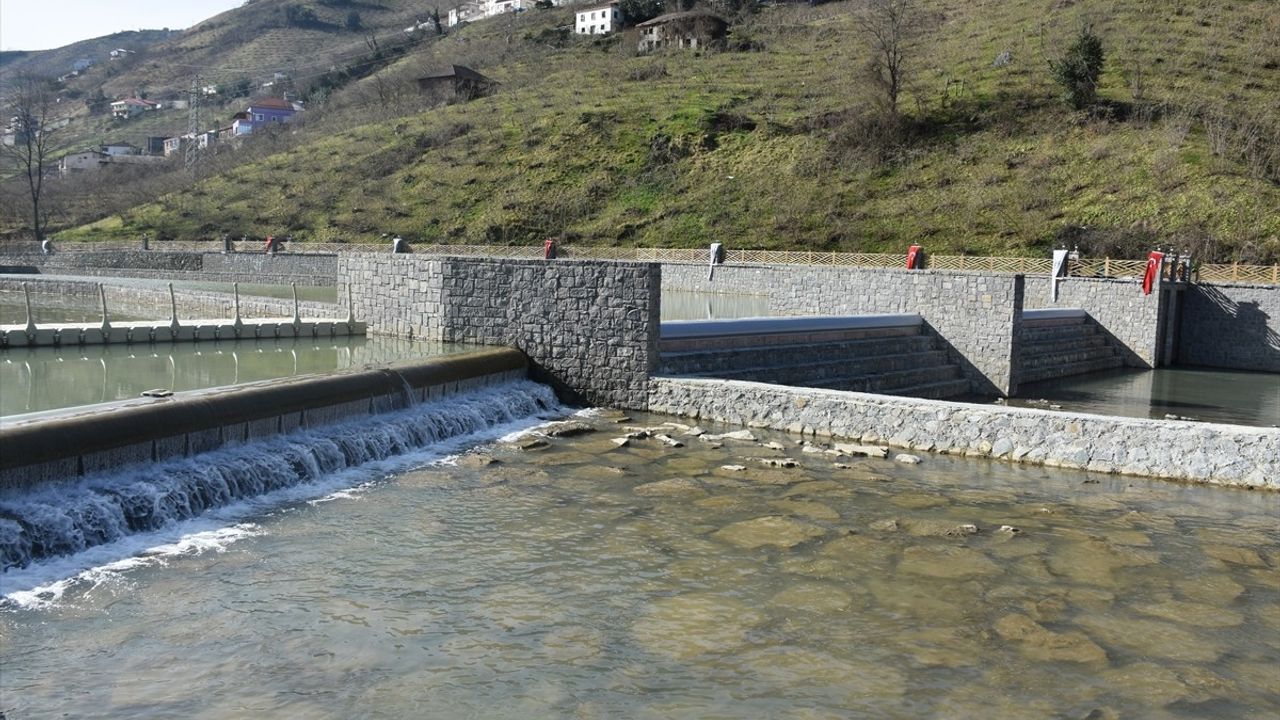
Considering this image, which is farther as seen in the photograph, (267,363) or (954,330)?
(954,330)

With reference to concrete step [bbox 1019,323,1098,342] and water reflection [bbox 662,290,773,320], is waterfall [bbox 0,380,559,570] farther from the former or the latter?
concrete step [bbox 1019,323,1098,342]

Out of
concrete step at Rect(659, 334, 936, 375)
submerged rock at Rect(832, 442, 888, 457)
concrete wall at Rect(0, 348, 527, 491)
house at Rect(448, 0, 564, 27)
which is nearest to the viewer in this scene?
concrete wall at Rect(0, 348, 527, 491)

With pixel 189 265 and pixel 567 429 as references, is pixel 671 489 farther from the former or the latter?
pixel 189 265

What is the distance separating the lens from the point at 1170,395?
21.7 metres

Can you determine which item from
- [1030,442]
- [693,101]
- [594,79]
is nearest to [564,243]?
[693,101]

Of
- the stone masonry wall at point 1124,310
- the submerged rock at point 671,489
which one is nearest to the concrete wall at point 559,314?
the submerged rock at point 671,489

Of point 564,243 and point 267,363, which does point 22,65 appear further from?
point 267,363

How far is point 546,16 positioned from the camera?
4542 inches

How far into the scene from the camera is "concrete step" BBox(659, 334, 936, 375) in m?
16.1

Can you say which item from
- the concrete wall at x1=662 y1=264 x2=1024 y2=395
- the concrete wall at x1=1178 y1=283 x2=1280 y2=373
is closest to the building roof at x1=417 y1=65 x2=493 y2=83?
the concrete wall at x1=662 y1=264 x2=1024 y2=395

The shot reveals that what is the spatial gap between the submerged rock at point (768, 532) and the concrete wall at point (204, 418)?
5.19m

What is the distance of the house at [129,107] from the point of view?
13512cm

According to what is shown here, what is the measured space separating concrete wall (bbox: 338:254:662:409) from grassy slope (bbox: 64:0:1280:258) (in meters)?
28.6

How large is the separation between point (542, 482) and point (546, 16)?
112705 millimetres
